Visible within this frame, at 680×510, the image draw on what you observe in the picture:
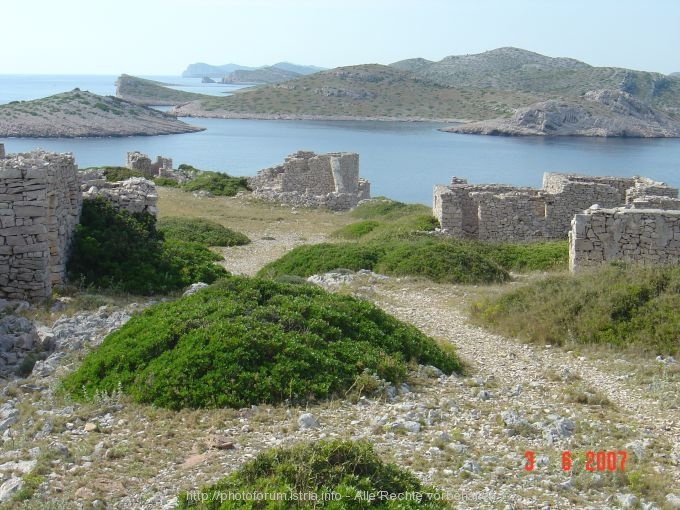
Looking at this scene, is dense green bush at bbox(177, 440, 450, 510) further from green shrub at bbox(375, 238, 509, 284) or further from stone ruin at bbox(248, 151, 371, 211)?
stone ruin at bbox(248, 151, 371, 211)

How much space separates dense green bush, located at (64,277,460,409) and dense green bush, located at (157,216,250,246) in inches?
432

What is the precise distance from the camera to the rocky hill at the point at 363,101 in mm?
144750

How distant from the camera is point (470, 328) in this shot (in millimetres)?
11406

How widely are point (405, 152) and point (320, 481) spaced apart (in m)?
83.7

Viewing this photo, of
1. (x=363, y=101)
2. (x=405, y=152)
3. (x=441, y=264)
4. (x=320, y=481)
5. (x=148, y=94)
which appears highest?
(x=148, y=94)

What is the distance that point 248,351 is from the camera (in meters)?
7.92

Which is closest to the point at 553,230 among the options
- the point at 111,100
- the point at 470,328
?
the point at 470,328

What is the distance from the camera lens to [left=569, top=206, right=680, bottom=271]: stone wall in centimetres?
1359

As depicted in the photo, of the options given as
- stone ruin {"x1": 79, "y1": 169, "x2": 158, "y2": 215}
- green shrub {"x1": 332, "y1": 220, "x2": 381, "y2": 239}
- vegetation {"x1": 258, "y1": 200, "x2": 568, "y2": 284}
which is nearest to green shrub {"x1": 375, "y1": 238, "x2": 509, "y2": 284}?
vegetation {"x1": 258, "y1": 200, "x2": 568, "y2": 284}

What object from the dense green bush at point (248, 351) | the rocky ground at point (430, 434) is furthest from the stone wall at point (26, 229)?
the dense green bush at point (248, 351)

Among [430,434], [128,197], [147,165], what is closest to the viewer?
[430,434]
